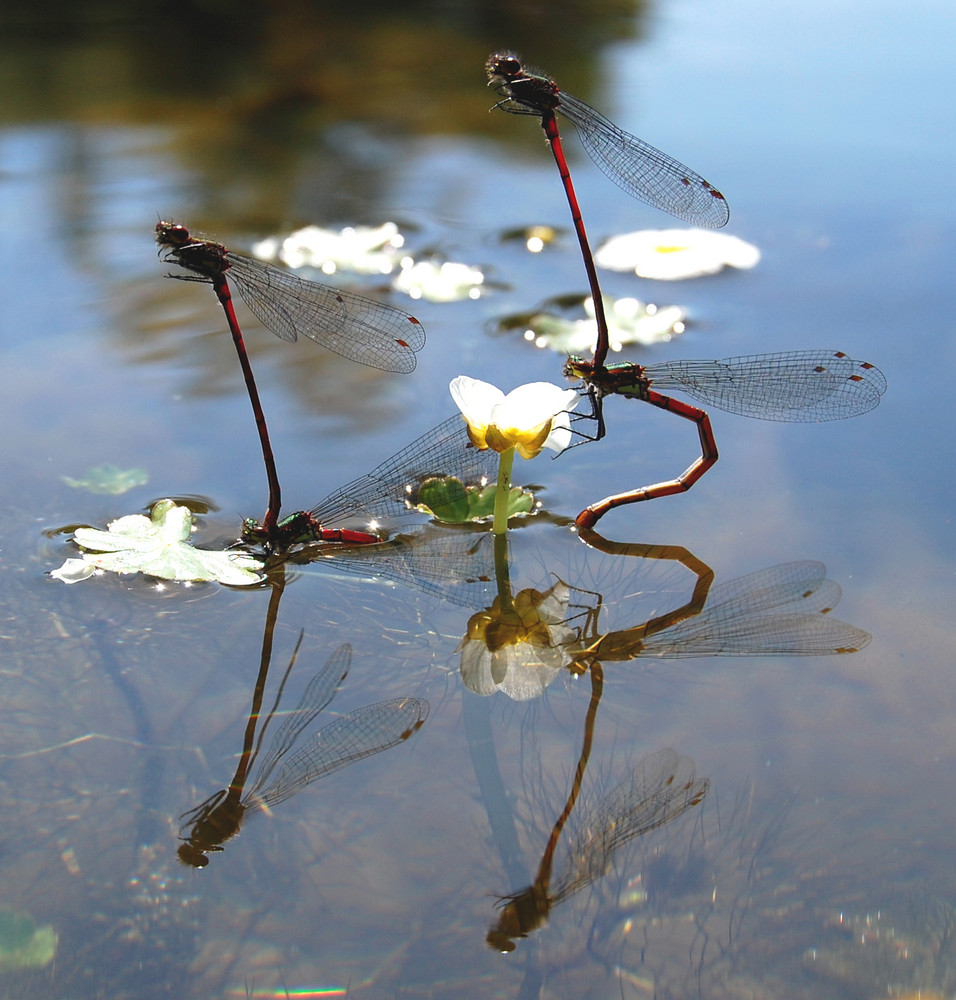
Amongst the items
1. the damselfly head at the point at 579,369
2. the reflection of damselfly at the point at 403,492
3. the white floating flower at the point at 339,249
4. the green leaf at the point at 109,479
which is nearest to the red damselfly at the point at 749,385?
the damselfly head at the point at 579,369

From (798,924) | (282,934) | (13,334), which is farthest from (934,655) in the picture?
(13,334)

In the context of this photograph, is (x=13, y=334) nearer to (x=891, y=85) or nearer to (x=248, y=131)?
(x=248, y=131)

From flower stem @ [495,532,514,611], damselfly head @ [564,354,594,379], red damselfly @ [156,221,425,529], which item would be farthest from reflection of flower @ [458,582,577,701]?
red damselfly @ [156,221,425,529]

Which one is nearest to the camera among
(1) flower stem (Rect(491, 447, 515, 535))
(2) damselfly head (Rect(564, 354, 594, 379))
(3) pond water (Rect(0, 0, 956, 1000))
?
(3) pond water (Rect(0, 0, 956, 1000))

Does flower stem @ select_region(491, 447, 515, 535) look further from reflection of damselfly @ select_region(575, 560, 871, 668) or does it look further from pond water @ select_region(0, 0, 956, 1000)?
reflection of damselfly @ select_region(575, 560, 871, 668)

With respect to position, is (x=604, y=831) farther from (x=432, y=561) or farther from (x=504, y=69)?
(x=504, y=69)

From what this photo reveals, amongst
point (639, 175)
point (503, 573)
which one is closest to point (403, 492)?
point (503, 573)
